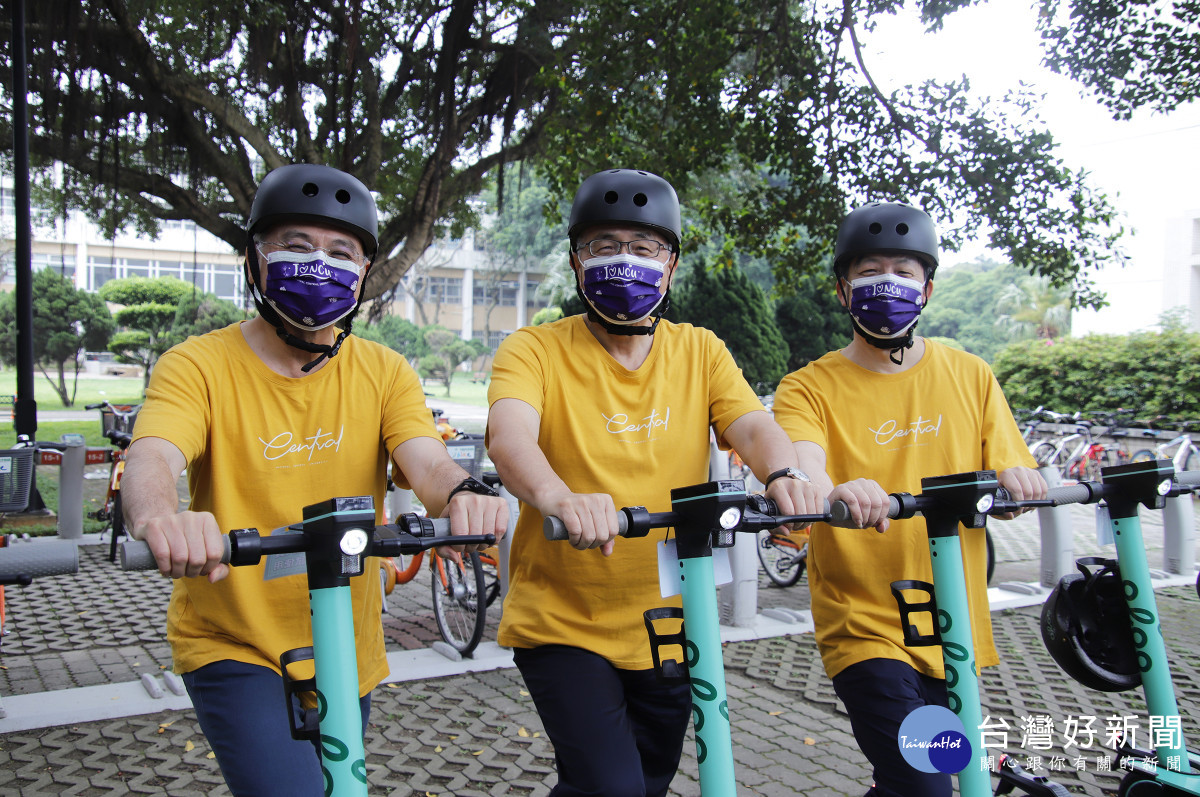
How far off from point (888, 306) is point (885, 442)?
415mm

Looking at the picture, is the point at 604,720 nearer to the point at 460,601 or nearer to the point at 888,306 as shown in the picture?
the point at 888,306

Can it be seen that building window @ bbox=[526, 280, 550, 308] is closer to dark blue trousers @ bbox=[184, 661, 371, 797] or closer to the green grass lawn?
the green grass lawn

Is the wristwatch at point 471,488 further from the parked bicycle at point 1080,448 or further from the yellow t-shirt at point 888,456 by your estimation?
the parked bicycle at point 1080,448

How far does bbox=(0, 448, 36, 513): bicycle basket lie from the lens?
7.94m

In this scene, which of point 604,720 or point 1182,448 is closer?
point 604,720

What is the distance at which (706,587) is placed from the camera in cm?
199

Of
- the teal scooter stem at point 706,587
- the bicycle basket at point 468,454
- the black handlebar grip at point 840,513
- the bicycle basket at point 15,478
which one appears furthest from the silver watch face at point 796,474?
the bicycle basket at point 15,478

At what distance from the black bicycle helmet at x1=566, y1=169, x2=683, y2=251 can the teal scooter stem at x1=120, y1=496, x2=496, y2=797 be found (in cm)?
116

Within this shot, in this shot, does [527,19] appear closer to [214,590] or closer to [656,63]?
[656,63]

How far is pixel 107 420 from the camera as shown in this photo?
982 cm

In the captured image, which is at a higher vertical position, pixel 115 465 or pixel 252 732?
pixel 115 465

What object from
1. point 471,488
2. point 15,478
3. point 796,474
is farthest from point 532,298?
point 471,488

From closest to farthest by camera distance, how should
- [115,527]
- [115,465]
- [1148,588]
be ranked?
[1148,588]
[115,527]
[115,465]

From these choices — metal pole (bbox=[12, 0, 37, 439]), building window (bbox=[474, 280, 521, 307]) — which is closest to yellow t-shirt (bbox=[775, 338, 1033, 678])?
metal pole (bbox=[12, 0, 37, 439])
